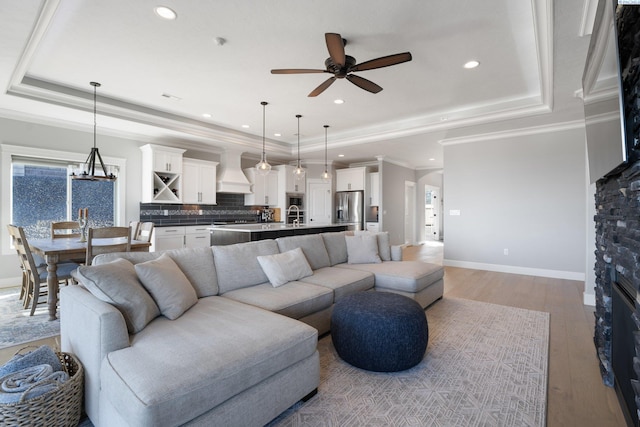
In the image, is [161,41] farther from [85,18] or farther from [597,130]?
[597,130]

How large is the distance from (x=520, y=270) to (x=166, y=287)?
571cm

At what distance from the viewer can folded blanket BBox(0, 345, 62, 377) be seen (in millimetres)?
1623

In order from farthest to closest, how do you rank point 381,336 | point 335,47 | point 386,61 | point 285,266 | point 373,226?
point 373,226, point 285,266, point 386,61, point 335,47, point 381,336

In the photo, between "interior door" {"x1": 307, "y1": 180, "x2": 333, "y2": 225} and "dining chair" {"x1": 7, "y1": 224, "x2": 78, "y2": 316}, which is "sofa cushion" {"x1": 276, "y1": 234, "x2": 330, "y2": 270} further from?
"interior door" {"x1": 307, "y1": 180, "x2": 333, "y2": 225}

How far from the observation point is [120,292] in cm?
178

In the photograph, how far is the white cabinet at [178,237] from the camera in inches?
228

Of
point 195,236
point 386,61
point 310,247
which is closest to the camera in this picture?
point 386,61

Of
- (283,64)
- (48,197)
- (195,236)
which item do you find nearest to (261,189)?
(195,236)

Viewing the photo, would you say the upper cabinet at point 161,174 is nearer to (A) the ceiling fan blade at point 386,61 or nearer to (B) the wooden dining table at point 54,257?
(B) the wooden dining table at point 54,257

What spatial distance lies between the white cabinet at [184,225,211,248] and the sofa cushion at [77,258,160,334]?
4.51 m

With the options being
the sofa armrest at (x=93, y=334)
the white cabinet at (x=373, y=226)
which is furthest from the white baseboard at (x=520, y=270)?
the sofa armrest at (x=93, y=334)

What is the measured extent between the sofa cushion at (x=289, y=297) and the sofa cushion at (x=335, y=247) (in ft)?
3.31

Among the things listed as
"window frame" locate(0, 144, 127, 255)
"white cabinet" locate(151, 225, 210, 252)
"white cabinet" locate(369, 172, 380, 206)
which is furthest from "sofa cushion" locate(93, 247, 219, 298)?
"white cabinet" locate(369, 172, 380, 206)

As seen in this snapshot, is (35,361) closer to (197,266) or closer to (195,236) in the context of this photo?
(197,266)
